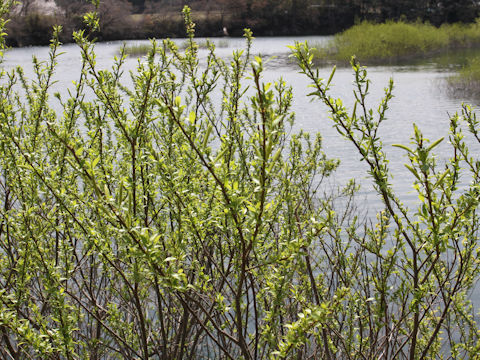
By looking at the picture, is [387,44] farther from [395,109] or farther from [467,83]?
[395,109]

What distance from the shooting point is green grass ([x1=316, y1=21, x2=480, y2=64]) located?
2420 cm

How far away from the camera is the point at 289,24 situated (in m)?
40.2

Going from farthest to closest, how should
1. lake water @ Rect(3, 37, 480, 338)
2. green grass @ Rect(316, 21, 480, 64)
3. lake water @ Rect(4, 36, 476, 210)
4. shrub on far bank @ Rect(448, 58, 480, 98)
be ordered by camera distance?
green grass @ Rect(316, 21, 480, 64)
shrub on far bank @ Rect(448, 58, 480, 98)
lake water @ Rect(4, 36, 476, 210)
lake water @ Rect(3, 37, 480, 338)

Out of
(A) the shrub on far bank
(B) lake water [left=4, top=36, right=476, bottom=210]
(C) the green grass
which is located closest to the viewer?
(B) lake water [left=4, top=36, right=476, bottom=210]

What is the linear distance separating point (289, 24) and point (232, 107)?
3987 centimetres

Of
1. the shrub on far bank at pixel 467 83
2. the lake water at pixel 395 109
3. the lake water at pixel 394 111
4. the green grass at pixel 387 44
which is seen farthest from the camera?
the green grass at pixel 387 44

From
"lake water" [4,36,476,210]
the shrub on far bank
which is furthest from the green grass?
the shrub on far bank

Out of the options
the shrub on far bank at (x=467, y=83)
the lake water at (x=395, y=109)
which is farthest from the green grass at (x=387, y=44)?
the shrub on far bank at (x=467, y=83)

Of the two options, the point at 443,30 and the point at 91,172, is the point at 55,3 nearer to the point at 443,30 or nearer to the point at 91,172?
the point at 443,30

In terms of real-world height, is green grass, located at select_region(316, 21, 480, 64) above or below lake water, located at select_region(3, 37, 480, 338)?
above

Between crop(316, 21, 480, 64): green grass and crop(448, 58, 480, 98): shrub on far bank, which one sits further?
crop(316, 21, 480, 64): green grass

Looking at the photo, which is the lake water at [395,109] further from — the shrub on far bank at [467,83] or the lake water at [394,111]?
the shrub on far bank at [467,83]

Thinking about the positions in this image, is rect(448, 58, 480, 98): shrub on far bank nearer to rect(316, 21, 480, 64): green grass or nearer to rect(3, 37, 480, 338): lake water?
rect(3, 37, 480, 338): lake water

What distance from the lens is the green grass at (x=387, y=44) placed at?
24203 mm
